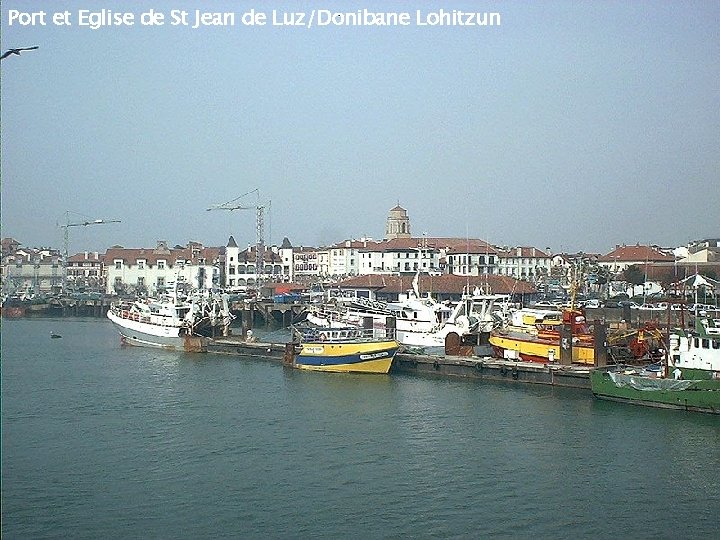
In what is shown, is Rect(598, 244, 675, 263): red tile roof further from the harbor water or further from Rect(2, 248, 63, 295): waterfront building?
the harbor water

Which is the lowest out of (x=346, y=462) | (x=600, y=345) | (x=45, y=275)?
(x=346, y=462)

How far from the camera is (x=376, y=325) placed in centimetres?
1496

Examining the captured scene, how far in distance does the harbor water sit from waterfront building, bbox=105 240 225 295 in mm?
19891

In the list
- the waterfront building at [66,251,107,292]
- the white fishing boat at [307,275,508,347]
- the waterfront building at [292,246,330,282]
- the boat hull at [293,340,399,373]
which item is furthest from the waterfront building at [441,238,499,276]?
the boat hull at [293,340,399,373]

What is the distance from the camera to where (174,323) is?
16.2 metres

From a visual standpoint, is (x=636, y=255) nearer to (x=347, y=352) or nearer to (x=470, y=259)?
(x=470, y=259)

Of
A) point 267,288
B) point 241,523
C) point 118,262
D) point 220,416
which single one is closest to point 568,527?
point 241,523

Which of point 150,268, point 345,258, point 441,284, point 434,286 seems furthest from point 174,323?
point 345,258

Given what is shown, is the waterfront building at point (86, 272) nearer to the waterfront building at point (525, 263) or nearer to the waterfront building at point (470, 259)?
the waterfront building at point (470, 259)

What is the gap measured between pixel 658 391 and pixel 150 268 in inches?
1015

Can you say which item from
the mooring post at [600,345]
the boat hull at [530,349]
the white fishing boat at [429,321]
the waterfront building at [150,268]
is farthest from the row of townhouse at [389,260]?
the mooring post at [600,345]

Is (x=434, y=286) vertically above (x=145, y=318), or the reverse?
(x=434, y=286)

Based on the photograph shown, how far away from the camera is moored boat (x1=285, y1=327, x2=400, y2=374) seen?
473 inches

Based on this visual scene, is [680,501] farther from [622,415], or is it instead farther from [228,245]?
[228,245]
